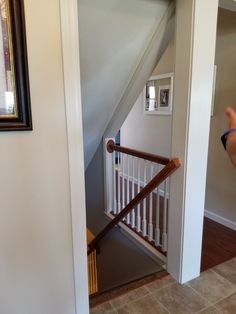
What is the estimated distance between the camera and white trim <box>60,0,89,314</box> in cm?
110

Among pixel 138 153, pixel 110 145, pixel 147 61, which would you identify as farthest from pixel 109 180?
pixel 147 61

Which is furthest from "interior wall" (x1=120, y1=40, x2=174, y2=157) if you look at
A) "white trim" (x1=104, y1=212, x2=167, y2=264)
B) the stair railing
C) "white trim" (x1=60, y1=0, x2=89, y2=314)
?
"white trim" (x1=60, y1=0, x2=89, y2=314)

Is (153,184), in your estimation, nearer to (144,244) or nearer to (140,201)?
(140,201)

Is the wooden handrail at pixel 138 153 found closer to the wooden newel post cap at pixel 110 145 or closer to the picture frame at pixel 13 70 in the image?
the wooden newel post cap at pixel 110 145

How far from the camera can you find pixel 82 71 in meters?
1.91

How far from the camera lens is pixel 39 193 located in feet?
3.89

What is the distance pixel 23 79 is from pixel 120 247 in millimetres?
2357

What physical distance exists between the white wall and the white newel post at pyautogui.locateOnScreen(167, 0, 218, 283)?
0.84 m

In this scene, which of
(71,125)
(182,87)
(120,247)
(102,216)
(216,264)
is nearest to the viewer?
(71,125)

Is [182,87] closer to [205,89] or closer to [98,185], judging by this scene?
[205,89]

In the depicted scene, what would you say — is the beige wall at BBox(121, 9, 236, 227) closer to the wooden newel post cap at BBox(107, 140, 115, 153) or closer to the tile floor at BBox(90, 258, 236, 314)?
the tile floor at BBox(90, 258, 236, 314)

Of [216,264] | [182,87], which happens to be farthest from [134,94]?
[216,264]

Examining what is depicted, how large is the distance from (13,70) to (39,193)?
23.0 inches

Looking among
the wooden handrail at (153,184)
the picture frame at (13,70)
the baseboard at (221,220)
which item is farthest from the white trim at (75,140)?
the baseboard at (221,220)
